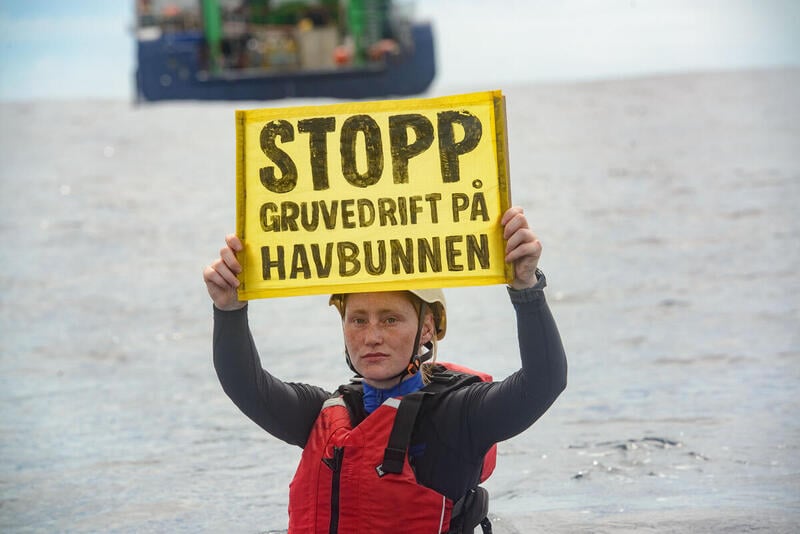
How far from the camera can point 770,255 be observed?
540 inches

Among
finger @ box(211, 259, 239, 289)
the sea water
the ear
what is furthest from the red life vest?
the sea water

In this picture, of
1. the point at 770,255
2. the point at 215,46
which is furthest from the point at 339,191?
the point at 215,46

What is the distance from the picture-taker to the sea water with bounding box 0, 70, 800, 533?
19.3ft

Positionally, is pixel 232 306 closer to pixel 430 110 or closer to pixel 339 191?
pixel 339 191

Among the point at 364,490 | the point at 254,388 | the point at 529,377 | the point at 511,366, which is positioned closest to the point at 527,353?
the point at 529,377

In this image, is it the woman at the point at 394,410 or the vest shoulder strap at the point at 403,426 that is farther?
the vest shoulder strap at the point at 403,426

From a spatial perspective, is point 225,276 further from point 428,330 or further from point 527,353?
point 527,353

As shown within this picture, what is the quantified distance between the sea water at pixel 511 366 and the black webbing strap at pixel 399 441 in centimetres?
183

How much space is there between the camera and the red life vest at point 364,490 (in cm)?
370

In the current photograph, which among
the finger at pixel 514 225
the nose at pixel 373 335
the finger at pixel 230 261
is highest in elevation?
the finger at pixel 514 225

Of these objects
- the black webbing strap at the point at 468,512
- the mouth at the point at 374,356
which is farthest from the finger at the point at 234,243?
the black webbing strap at the point at 468,512

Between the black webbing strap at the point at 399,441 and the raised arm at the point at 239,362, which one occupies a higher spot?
the raised arm at the point at 239,362

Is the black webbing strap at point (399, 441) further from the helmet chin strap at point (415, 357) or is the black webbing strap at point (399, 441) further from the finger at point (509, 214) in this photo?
the finger at point (509, 214)

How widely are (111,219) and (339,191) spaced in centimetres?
1815
